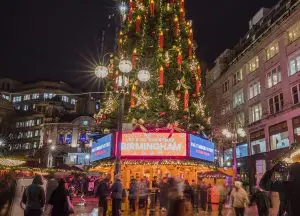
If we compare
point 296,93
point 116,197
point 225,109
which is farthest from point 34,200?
point 225,109

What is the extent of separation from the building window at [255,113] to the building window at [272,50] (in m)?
6.14

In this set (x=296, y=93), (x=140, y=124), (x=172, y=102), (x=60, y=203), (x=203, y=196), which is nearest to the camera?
(x=60, y=203)

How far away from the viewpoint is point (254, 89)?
42.4 meters

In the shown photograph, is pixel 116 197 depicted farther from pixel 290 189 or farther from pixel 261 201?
pixel 290 189

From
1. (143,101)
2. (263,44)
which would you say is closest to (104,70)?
(143,101)

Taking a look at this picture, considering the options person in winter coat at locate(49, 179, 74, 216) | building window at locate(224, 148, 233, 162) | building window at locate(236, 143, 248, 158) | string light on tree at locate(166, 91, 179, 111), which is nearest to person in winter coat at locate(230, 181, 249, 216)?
person in winter coat at locate(49, 179, 74, 216)

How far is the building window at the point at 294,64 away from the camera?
32.6 meters

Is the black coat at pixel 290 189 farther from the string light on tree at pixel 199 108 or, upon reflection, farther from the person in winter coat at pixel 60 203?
→ the string light on tree at pixel 199 108

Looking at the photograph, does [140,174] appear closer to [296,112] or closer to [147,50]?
[147,50]

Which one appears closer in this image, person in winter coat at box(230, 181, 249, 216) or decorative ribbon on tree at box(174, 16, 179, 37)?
person in winter coat at box(230, 181, 249, 216)

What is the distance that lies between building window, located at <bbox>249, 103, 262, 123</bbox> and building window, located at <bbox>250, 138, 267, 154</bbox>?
2699mm

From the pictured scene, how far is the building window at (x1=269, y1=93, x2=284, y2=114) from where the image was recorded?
3572cm

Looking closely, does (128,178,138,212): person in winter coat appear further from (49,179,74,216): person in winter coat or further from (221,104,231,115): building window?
(221,104,231,115): building window

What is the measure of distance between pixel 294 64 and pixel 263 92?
6.54 meters
